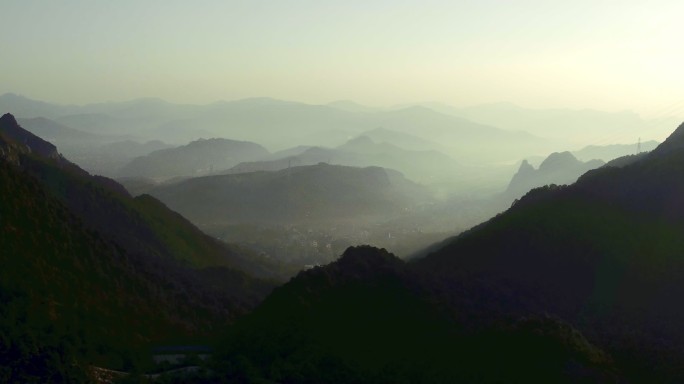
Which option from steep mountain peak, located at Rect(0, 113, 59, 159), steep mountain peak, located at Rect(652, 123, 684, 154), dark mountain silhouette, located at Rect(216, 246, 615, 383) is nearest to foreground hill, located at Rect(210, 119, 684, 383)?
dark mountain silhouette, located at Rect(216, 246, 615, 383)

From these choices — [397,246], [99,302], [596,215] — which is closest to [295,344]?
[99,302]

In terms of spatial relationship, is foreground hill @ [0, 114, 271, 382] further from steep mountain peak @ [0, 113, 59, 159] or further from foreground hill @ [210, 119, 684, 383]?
steep mountain peak @ [0, 113, 59, 159]

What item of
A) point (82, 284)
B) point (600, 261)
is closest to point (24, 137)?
point (82, 284)

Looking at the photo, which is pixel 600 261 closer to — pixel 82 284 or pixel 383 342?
pixel 383 342

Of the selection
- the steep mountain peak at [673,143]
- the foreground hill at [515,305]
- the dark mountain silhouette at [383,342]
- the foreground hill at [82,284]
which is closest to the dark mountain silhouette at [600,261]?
the foreground hill at [515,305]

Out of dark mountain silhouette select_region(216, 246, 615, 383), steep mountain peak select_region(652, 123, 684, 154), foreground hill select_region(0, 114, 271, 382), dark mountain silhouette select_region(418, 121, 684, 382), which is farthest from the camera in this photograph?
steep mountain peak select_region(652, 123, 684, 154)

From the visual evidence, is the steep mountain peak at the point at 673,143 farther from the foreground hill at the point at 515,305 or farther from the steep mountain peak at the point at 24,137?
the steep mountain peak at the point at 24,137

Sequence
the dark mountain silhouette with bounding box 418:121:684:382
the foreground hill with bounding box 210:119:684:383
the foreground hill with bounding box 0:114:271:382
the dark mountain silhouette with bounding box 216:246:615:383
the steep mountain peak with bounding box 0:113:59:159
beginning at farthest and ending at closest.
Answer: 1. the steep mountain peak with bounding box 0:113:59:159
2. the dark mountain silhouette with bounding box 418:121:684:382
3. the foreground hill with bounding box 210:119:684:383
4. the dark mountain silhouette with bounding box 216:246:615:383
5. the foreground hill with bounding box 0:114:271:382
